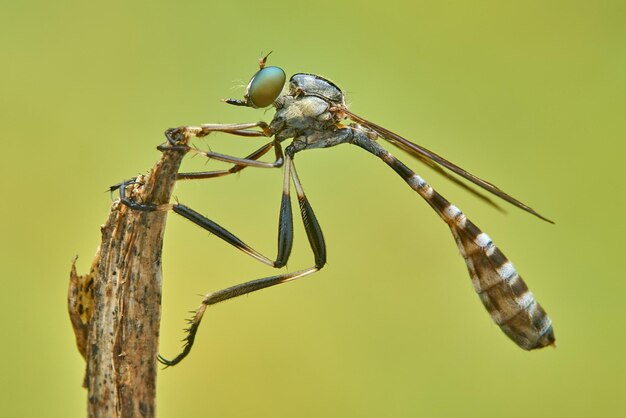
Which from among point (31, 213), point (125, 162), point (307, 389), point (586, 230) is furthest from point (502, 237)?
point (31, 213)

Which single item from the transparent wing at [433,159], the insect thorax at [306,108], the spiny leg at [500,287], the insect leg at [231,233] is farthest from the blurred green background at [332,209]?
the transparent wing at [433,159]

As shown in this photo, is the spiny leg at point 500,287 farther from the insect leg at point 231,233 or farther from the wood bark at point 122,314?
the wood bark at point 122,314

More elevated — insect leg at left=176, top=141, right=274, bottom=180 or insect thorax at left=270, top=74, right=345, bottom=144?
insect thorax at left=270, top=74, right=345, bottom=144

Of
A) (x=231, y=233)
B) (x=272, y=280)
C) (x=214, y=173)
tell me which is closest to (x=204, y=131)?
(x=214, y=173)

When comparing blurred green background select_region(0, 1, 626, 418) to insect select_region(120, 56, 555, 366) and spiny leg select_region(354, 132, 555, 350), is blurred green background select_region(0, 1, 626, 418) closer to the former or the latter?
insect select_region(120, 56, 555, 366)

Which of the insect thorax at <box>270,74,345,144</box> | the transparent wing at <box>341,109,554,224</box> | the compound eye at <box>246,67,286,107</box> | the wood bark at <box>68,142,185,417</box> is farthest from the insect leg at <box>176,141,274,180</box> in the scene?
the wood bark at <box>68,142,185,417</box>

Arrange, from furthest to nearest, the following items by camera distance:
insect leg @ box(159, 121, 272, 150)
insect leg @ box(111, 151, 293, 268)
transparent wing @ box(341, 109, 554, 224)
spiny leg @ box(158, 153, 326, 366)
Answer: spiny leg @ box(158, 153, 326, 366)
transparent wing @ box(341, 109, 554, 224)
insect leg @ box(159, 121, 272, 150)
insect leg @ box(111, 151, 293, 268)

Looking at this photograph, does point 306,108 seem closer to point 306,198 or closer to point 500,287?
point 306,198

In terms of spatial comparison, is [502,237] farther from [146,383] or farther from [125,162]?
[146,383]
